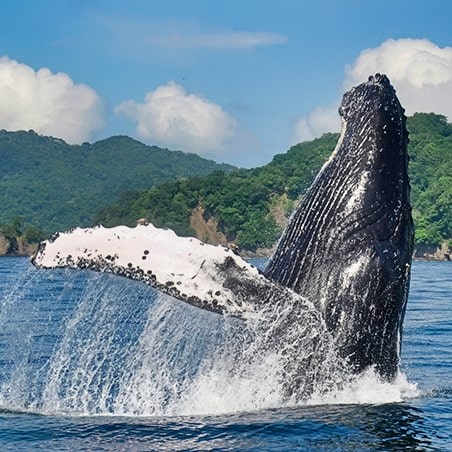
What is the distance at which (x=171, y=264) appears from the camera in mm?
7074

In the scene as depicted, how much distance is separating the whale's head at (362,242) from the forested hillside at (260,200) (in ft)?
410

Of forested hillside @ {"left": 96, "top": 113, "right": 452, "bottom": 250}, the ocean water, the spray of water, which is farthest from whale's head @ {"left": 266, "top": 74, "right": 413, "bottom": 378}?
forested hillside @ {"left": 96, "top": 113, "right": 452, "bottom": 250}

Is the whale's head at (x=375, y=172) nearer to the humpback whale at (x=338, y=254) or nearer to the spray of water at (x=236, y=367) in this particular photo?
the humpback whale at (x=338, y=254)

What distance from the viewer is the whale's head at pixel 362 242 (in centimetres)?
762

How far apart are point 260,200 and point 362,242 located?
457ft

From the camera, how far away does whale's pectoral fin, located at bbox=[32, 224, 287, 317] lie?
23.0 feet

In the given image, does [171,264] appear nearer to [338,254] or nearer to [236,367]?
[236,367]

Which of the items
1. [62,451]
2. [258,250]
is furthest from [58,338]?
[258,250]

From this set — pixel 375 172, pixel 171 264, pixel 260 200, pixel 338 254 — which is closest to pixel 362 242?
pixel 338 254

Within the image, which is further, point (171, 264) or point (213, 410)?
point (213, 410)

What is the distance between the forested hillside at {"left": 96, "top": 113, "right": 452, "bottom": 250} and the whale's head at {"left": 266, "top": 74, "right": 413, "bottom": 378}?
4924 inches

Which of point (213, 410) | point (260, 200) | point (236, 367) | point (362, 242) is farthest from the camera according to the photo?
point (260, 200)

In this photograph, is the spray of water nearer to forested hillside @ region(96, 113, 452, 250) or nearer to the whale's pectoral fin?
the whale's pectoral fin

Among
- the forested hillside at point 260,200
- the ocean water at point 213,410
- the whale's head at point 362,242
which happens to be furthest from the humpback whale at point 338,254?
the forested hillside at point 260,200
